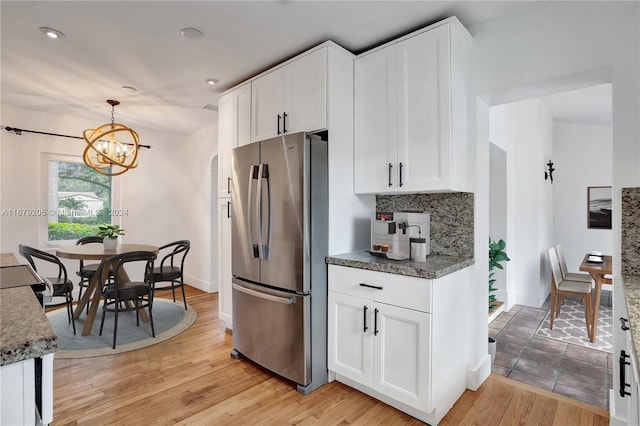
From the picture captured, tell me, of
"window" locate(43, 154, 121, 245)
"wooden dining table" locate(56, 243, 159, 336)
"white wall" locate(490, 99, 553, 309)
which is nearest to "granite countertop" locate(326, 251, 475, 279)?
"wooden dining table" locate(56, 243, 159, 336)

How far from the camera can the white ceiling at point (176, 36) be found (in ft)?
6.80

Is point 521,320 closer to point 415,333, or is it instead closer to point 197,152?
point 415,333

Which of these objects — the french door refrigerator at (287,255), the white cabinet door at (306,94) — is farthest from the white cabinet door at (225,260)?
the white cabinet door at (306,94)

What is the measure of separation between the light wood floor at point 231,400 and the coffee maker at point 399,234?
1.00 meters

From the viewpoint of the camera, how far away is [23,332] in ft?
2.70

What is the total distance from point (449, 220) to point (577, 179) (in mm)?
4793

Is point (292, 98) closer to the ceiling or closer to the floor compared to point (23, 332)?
closer to the ceiling

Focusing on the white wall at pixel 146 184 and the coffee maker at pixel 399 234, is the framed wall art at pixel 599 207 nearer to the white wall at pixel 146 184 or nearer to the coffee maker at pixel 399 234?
the coffee maker at pixel 399 234

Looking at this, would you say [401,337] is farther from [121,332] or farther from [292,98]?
[121,332]

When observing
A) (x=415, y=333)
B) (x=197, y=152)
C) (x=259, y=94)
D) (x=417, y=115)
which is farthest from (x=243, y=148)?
(x=197, y=152)

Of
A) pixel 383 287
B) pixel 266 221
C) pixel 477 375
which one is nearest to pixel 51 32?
pixel 266 221

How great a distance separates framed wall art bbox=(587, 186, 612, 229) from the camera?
17.8 feet

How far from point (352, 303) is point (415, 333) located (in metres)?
0.47

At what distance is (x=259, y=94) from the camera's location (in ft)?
9.69
